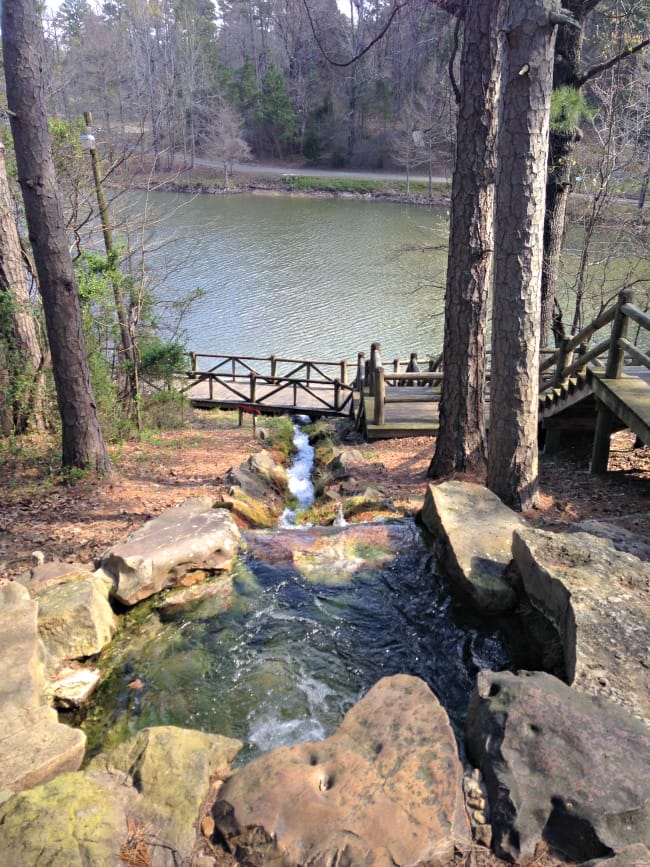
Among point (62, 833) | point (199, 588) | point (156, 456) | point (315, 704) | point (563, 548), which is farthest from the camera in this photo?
point (156, 456)

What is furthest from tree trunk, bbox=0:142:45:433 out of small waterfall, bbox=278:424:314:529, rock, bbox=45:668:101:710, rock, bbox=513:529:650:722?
rock, bbox=513:529:650:722

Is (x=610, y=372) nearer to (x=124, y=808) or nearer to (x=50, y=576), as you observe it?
(x=50, y=576)

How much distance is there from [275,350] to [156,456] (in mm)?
13394

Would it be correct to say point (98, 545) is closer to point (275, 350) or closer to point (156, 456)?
point (156, 456)

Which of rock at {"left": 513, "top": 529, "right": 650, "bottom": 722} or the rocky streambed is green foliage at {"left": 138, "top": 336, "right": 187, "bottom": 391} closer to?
the rocky streambed

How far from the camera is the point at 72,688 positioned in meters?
4.12

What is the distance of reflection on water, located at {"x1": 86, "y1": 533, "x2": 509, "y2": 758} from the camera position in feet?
13.1

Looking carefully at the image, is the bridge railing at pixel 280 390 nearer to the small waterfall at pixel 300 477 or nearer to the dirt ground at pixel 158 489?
the small waterfall at pixel 300 477

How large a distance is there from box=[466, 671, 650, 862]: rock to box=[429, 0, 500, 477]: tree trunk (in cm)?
465

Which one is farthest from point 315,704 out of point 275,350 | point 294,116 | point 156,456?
point 294,116

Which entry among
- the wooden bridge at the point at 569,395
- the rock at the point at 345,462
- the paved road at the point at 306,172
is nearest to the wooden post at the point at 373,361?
the wooden bridge at the point at 569,395

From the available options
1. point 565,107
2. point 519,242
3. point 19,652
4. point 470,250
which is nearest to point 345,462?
point 470,250

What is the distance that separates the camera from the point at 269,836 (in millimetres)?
2822

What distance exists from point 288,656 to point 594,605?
6.90ft
